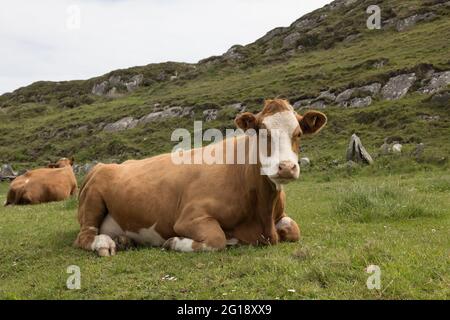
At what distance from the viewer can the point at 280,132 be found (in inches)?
300

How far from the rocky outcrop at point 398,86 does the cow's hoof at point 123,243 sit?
112 feet

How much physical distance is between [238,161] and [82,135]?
5252 centimetres

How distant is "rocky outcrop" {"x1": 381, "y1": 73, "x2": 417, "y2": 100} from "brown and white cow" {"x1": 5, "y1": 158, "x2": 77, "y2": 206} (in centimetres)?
2725

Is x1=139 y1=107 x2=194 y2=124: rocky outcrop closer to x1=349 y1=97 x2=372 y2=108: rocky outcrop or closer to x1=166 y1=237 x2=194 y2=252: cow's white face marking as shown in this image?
x1=349 y1=97 x2=372 y2=108: rocky outcrop

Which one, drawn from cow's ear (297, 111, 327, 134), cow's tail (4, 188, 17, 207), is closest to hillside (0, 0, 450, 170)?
cow's tail (4, 188, 17, 207)

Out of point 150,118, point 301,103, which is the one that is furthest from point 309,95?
point 150,118

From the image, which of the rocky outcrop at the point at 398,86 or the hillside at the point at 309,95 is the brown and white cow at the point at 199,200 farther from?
the rocky outcrop at the point at 398,86

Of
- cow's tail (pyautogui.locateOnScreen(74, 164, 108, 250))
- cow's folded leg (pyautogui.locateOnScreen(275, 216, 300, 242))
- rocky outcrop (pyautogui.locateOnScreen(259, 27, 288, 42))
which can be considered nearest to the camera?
cow's folded leg (pyautogui.locateOnScreen(275, 216, 300, 242))

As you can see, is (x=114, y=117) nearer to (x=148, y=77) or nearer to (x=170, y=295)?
(x=148, y=77)

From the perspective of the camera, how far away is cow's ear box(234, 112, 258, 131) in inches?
313

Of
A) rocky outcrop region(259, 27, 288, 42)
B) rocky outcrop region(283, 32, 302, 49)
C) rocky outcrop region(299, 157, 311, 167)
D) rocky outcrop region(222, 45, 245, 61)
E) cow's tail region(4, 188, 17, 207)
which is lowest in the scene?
rocky outcrop region(299, 157, 311, 167)

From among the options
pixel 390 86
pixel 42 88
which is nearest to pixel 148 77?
pixel 42 88

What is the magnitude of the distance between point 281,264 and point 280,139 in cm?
176

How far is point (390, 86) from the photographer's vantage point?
4194 centimetres
